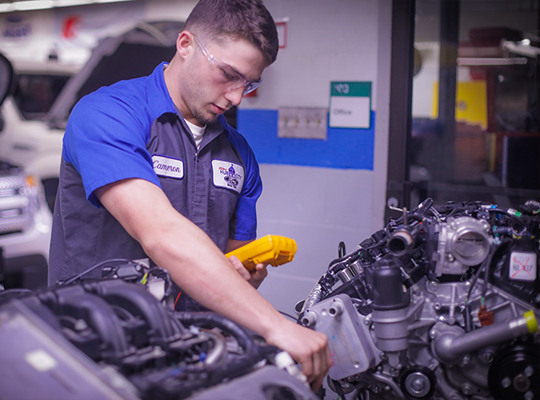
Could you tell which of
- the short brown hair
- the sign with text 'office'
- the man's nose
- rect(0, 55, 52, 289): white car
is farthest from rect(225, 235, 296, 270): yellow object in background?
rect(0, 55, 52, 289): white car

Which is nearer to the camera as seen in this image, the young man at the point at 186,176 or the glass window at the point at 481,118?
the young man at the point at 186,176

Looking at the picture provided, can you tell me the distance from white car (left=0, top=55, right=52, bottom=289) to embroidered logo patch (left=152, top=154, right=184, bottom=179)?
2.74m

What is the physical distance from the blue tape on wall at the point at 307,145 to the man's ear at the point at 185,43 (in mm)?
1594

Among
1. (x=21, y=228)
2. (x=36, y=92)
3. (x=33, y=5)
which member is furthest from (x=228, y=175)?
(x=33, y=5)

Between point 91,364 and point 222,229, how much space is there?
1026 millimetres

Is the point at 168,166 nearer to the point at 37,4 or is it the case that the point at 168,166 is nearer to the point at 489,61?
the point at 489,61

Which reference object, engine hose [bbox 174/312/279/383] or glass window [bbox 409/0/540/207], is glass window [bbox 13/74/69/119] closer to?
glass window [bbox 409/0/540/207]

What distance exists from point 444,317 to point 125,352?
0.93 meters

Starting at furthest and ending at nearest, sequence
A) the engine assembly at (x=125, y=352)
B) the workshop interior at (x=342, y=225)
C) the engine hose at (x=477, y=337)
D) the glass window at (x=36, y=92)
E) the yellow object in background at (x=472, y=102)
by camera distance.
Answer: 1. the glass window at (x=36, y=92)
2. the yellow object in background at (x=472, y=102)
3. the engine hose at (x=477, y=337)
4. the workshop interior at (x=342, y=225)
5. the engine assembly at (x=125, y=352)

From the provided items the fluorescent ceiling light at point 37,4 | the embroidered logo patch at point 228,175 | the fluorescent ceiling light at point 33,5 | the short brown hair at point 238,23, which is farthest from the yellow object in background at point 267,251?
Result: the fluorescent ceiling light at point 33,5

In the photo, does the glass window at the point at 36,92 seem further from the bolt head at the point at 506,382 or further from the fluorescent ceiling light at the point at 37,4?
the bolt head at the point at 506,382

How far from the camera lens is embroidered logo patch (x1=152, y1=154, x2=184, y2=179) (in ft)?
5.20

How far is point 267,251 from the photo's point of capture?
1.52 metres

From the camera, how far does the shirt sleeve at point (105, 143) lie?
1.31m
